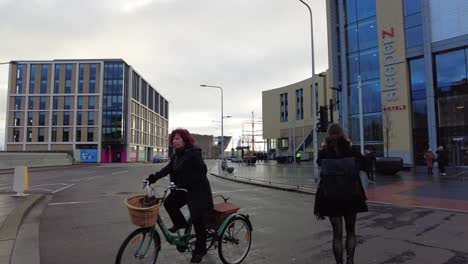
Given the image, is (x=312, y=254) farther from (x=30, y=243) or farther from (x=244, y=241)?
(x=30, y=243)

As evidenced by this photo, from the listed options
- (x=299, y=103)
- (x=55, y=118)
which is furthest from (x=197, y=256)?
(x=55, y=118)

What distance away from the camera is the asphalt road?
5449 millimetres

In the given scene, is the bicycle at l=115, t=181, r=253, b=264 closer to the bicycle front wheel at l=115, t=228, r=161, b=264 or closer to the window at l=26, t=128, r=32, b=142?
the bicycle front wheel at l=115, t=228, r=161, b=264

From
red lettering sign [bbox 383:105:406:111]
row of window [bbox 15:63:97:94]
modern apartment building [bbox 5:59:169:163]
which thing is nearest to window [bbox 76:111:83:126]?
modern apartment building [bbox 5:59:169:163]

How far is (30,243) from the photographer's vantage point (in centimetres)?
631

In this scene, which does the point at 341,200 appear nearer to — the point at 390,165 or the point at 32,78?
the point at 390,165

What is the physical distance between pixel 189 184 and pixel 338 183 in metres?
1.80

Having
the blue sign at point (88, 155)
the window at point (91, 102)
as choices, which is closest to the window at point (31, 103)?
the window at point (91, 102)

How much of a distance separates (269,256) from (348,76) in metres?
34.7

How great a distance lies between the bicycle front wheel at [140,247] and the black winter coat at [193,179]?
1.86 ft

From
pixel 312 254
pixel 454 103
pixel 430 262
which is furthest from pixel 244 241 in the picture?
pixel 454 103

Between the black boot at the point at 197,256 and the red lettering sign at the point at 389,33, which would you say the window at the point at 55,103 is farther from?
the black boot at the point at 197,256

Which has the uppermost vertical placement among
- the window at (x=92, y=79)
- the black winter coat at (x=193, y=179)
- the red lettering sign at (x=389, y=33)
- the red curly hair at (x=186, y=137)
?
the window at (x=92, y=79)

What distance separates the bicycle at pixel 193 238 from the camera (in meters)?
4.25
